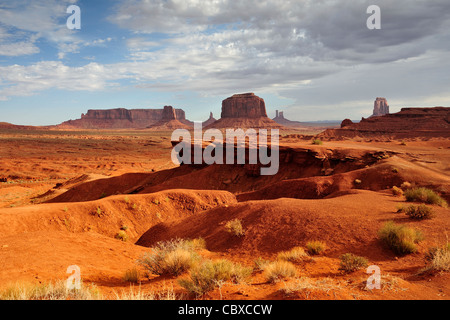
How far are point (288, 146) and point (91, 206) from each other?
56.8 feet

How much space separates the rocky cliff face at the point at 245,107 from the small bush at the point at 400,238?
143 metres

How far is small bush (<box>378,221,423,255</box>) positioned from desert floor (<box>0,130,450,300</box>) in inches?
7.5

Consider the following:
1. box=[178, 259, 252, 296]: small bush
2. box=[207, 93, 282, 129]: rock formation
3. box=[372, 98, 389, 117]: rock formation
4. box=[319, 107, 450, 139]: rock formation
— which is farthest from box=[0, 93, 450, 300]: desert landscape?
box=[372, 98, 389, 117]: rock formation

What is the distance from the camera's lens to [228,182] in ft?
81.1

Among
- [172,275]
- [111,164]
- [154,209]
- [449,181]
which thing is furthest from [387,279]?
[111,164]

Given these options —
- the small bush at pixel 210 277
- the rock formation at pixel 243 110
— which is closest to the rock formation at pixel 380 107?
the rock formation at pixel 243 110

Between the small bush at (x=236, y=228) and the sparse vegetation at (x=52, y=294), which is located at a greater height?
the sparse vegetation at (x=52, y=294)

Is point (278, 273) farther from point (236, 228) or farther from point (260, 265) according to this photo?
point (236, 228)

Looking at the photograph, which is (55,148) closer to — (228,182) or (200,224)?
(228,182)

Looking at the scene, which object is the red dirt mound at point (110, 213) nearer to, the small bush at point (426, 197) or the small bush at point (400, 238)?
the small bush at point (426, 197)

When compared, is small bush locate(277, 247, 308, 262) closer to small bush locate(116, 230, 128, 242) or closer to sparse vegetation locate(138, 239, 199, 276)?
sparse vegetation locate(138, 239, 199, 276)

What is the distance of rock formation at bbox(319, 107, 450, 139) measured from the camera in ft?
182

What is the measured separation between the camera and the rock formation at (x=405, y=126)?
55469mm

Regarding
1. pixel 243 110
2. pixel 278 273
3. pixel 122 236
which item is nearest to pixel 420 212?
pixel 278 273
